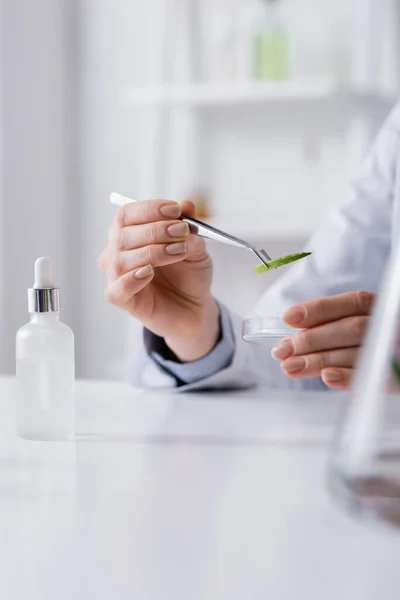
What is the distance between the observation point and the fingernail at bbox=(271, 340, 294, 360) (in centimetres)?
62

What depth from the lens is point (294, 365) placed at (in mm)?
628

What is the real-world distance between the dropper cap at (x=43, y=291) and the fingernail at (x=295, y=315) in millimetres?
188

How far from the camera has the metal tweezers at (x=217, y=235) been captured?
0.56 meters

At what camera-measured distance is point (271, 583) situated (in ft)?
1.03

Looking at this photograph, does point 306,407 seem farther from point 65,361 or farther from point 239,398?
point 65,361

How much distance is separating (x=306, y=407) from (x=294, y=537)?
1.23 feet

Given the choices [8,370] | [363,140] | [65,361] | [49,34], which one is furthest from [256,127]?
[65,361]

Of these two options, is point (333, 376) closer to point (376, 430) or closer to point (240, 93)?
point (376, 430)

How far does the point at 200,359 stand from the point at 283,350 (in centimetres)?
23

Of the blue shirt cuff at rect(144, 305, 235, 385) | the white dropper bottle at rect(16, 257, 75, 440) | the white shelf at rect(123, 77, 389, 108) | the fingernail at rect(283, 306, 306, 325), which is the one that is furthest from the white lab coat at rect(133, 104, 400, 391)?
the white shelf at rect(123, 77, 389, 108)

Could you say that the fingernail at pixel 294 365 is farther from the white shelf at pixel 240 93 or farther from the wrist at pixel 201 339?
the white shelf at pixel 240 93

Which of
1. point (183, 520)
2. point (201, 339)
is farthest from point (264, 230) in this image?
point (183, 520)

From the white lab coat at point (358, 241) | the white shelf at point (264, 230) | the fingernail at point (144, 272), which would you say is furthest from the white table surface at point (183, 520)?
the white shelf at point (264, 230)

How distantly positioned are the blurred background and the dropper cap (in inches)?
51.3
